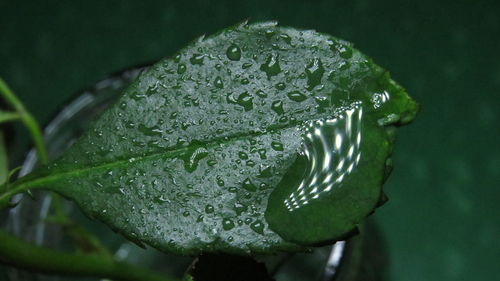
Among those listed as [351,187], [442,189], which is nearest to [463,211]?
[442,189]

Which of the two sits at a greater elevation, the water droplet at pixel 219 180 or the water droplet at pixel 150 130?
the water droplet at pixel 150 130

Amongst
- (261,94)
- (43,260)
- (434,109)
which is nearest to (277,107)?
(261,94)

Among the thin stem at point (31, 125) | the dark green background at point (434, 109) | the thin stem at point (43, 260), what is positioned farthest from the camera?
the dark green background at point (434, 109)

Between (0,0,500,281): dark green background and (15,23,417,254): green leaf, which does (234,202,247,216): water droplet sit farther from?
(0,0,500,281): dark green background

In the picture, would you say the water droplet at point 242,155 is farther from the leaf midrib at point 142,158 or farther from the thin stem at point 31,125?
the thin stem at point 31,125

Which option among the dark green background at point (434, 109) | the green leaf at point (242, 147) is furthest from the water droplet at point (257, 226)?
the dark green background at point (434, 109)

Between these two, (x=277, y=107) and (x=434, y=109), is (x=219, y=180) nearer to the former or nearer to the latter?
(x=277, y=107)

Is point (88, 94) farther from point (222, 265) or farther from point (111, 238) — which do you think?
point (222, 265)

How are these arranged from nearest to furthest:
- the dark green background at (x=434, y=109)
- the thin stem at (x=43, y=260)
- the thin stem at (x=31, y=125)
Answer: the thin stem at (x=43, y=260) < the thin stem at (x=31, y=125) < the dark green background at (x=434, y=109)
